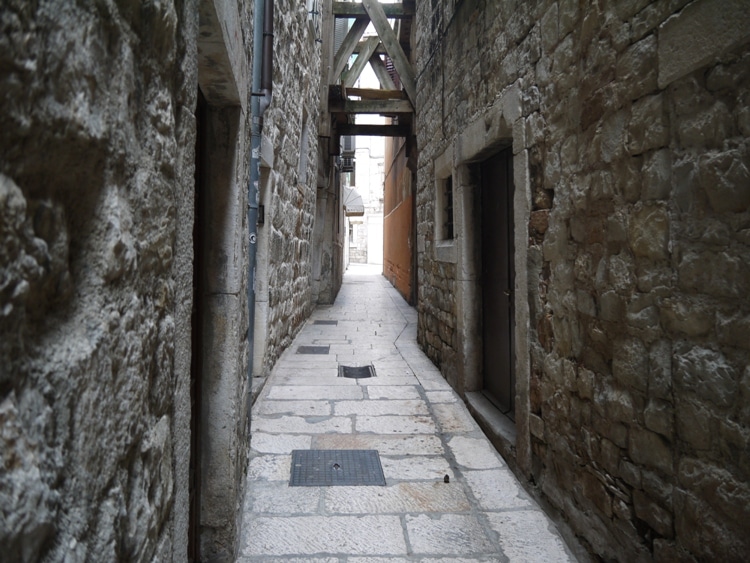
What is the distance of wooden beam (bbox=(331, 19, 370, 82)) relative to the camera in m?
8.51

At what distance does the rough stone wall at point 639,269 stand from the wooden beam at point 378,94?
18.5ft

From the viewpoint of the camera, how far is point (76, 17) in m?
0.63

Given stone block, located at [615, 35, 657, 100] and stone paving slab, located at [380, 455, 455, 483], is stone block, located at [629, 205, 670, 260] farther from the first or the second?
stone paving slab, located at [380, 455, 455, 483]

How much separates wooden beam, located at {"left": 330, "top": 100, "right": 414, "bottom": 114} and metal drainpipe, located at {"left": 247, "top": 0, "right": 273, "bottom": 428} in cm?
518

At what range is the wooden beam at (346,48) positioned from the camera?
27.9 feet

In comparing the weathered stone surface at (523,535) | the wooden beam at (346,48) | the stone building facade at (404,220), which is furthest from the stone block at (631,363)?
the wooden beam at (346,48)

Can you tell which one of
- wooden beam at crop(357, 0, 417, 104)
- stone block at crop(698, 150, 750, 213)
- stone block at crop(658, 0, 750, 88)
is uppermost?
wooden beam at crop(357, 0, 417, 104)

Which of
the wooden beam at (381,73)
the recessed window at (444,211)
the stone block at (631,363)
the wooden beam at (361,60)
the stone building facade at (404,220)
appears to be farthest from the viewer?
the stone building facade at (404,220)

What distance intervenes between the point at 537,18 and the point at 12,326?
2880mm

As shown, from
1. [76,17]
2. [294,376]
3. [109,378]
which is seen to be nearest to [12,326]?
[109,378]

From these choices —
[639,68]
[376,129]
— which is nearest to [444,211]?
[639,68]

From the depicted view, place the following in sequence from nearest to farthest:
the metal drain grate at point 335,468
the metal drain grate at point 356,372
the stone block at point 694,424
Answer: the stone block at point 694,424, the metal drain grate at point 335,468, the metal drain grate at point 356,372

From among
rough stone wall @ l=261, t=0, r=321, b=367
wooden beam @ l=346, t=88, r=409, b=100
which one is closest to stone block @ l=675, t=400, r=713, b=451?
rough stone wall @ l=261, t=0, r=321, b=367

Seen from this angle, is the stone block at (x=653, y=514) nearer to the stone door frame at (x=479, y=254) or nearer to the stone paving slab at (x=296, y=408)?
the stone door frame at (x=479, y=254)
